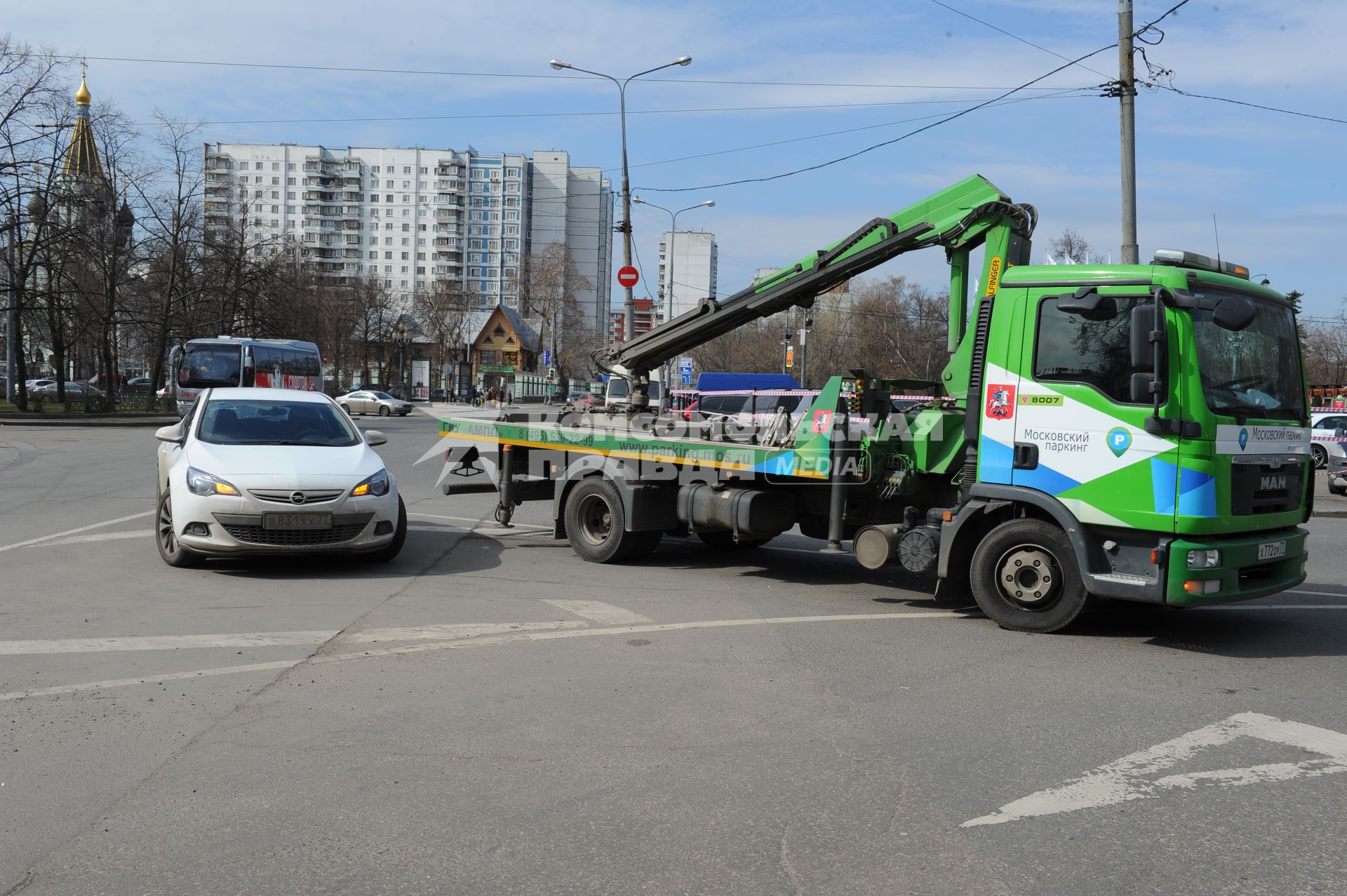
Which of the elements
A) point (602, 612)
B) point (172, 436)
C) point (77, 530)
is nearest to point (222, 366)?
point (77, 530)

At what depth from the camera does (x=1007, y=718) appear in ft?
17.9

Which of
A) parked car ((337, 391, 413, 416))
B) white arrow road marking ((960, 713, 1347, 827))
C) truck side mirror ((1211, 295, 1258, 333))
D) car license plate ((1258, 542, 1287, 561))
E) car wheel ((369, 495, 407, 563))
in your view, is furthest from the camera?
parked car ((337, 391, 413, 416))

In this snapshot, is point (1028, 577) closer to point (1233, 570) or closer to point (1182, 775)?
point (1233, 570)

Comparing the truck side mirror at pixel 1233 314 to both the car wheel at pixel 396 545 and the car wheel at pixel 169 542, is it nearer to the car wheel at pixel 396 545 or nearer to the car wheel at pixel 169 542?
the car wheel at pixel 396 545

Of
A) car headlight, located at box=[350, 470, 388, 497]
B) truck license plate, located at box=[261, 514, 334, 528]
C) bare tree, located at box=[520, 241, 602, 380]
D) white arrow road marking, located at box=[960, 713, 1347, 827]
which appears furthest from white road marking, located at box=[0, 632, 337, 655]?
bare tree, located at box=[520, 241, 602, 380]

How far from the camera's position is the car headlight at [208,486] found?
8930 mm

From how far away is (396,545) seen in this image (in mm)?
9906

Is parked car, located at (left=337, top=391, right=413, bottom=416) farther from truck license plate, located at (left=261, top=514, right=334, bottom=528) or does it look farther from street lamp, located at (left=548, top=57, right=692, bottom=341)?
truck license plate, located at (left=261, top=514, right=334, bottom=528)

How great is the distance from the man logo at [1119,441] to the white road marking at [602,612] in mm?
3165

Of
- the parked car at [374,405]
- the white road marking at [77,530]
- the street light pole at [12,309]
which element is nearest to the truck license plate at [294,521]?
the white road marking at [77,530]

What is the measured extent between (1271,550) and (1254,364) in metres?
1.17

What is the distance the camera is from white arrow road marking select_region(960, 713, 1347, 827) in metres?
4.28

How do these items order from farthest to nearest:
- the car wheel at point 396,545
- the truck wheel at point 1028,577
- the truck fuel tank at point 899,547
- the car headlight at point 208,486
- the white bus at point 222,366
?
the white bus at point 222,366 → the car wheel at point 396,545 → the car headlight at point 208,486 → the truck fuel tank at point 899,547 → the truck wheel at point 1028,577

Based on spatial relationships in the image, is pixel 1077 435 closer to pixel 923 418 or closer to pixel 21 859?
pixel 923 418
